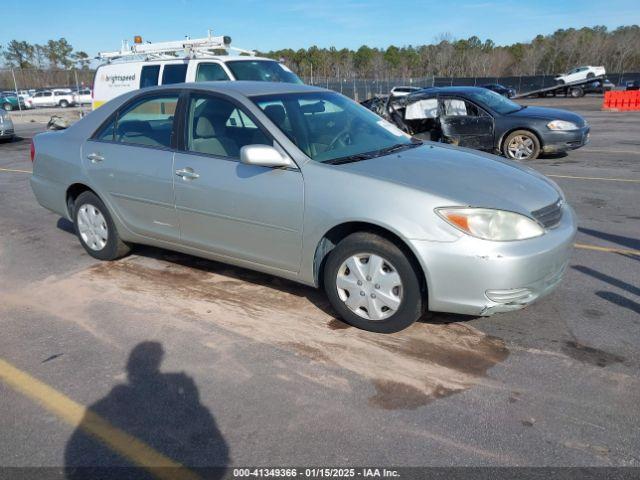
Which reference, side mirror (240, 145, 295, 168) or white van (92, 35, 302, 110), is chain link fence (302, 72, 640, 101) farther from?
side mirror (240, 145, 295, 168)

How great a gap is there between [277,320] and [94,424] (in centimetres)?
146

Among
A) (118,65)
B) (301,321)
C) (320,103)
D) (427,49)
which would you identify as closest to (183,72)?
(118,65)

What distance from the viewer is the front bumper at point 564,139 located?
407 inches

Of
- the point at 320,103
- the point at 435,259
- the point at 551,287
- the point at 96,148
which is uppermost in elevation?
the point at 320,103

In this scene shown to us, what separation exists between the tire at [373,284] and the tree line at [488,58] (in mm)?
61923

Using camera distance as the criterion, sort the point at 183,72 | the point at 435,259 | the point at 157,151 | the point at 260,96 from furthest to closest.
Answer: the point at 183,72 < the point at 157,151 < the point at 260,96 < the point at 435,259

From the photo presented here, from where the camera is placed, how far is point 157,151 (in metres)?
4.48

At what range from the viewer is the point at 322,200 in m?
3.60

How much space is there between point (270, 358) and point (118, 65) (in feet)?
32.8

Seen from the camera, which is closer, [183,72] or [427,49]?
[183,72]

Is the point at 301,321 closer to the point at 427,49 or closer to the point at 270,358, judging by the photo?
the point at 270,358

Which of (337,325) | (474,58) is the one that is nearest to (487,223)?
(337,325)

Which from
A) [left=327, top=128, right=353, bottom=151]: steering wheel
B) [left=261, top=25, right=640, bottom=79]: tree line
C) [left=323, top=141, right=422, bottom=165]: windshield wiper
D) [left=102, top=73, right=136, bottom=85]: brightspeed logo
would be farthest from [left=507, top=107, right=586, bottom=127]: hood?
[left=261, top=25, right=640, bottom=79]: tree line

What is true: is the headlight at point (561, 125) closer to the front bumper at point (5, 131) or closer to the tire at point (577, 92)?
the front bumper at point (5, 131)
